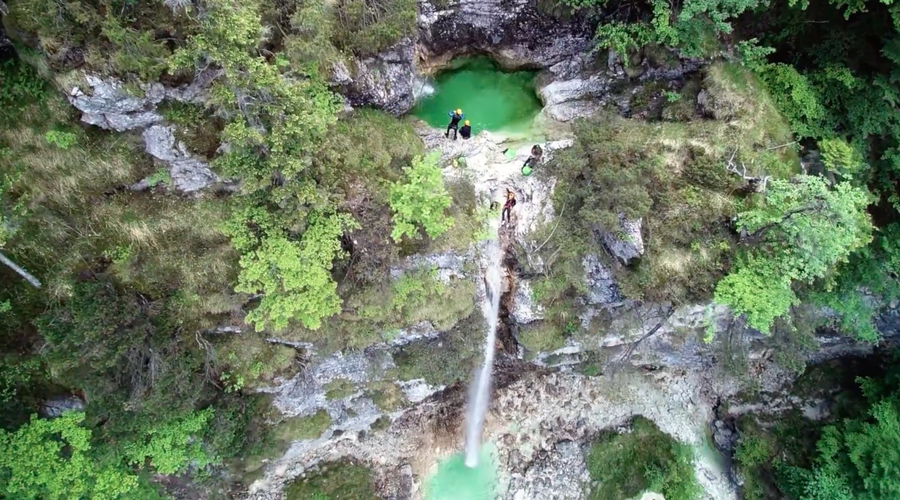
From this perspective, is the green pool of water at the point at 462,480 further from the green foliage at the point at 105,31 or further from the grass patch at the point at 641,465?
the green foliage at the point at 105,31

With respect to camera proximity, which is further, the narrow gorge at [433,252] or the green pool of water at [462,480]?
the green pool of water at [462,480]

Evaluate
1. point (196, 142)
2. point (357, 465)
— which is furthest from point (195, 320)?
point (357, 465)

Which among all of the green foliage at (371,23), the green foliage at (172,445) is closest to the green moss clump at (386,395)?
the green foliage at (172,445)

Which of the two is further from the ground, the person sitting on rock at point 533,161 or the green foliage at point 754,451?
the person sitting on rock at point 533,161

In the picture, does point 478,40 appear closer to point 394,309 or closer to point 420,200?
point 420,200

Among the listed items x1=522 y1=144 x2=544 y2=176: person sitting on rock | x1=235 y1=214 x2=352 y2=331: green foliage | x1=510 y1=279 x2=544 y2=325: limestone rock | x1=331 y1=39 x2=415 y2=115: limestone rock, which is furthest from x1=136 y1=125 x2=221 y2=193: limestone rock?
x1=510 y1=279 x2=544 y2=325: limestone rock

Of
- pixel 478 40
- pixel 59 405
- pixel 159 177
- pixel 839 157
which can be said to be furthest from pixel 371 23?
pixel 59 405

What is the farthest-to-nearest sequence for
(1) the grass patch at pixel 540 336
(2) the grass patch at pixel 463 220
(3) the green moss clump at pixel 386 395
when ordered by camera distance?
(3) the green moss clump at pixel 386 395
(1) the grass patch at pixel 540 336
(2) the grass patch at pixel 463 220
